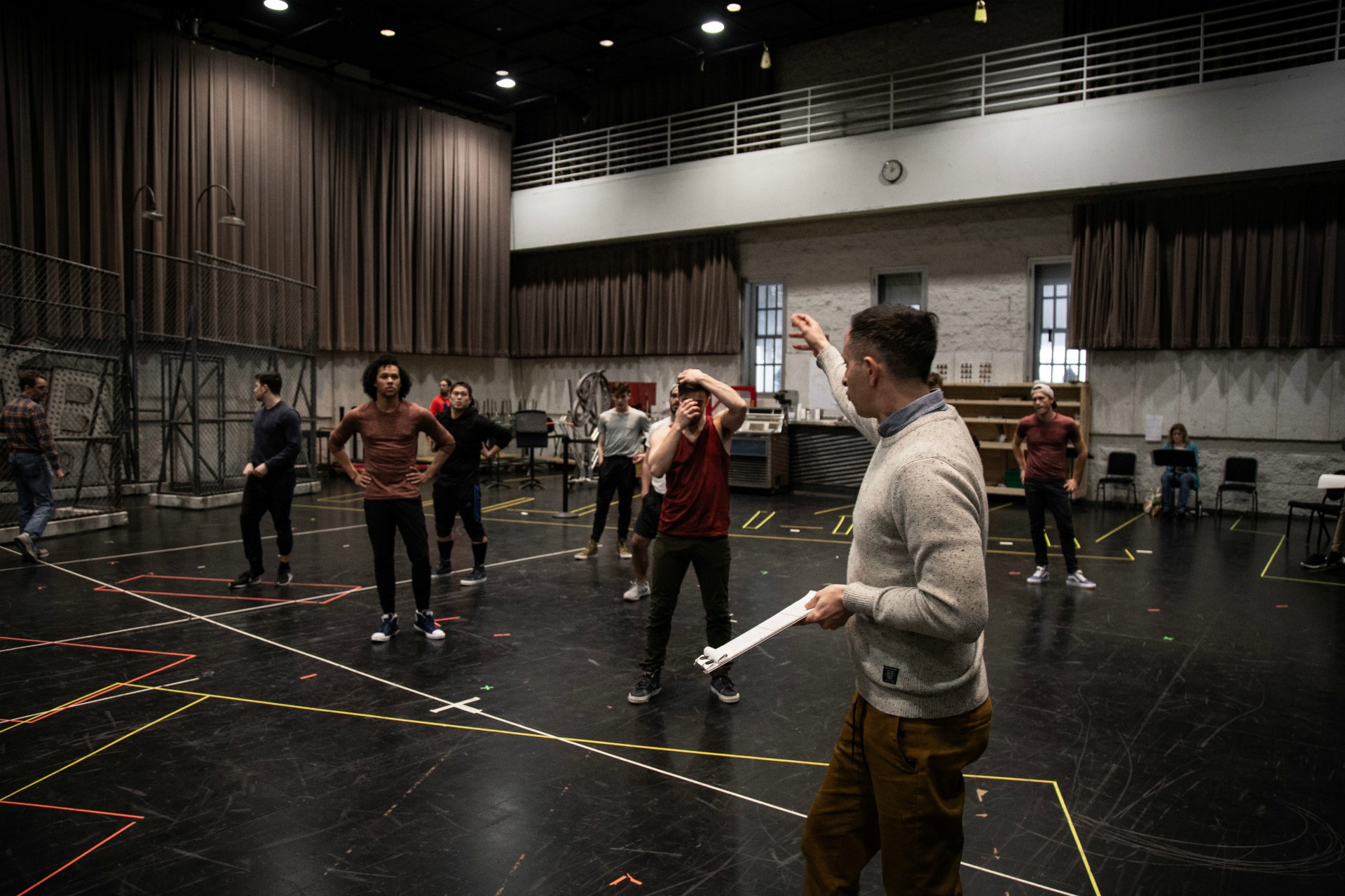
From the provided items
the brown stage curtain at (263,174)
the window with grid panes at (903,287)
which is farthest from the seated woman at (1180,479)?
the brown stage curtain at (263,174)

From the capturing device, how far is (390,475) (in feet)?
17.9

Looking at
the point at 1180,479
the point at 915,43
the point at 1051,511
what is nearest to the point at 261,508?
the point at 1051,511

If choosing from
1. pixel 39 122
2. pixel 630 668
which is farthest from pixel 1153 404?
pixel 39 122

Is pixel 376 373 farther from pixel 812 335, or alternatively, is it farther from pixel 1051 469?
pixel 1051 469

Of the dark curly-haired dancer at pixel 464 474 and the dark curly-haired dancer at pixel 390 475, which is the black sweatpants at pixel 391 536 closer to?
the dark curly-haired dancer at pixel 390 475

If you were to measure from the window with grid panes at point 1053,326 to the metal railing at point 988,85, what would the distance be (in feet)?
8.71

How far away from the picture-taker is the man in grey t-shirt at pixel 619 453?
8281 millimetres

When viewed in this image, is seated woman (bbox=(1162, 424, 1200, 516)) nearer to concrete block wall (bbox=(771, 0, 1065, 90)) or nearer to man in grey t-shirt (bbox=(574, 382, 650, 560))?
concrete block wall (bbox=(771, 0, 1065, 90))

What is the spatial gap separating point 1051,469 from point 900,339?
6.21 meters

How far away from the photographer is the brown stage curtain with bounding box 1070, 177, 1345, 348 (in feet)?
38.2

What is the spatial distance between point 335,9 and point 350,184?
10.2ft

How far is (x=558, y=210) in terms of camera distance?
1817 centimetres

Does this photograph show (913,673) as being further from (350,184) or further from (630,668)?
(350,184)

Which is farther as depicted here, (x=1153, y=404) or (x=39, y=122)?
(x=1153, y=404)
